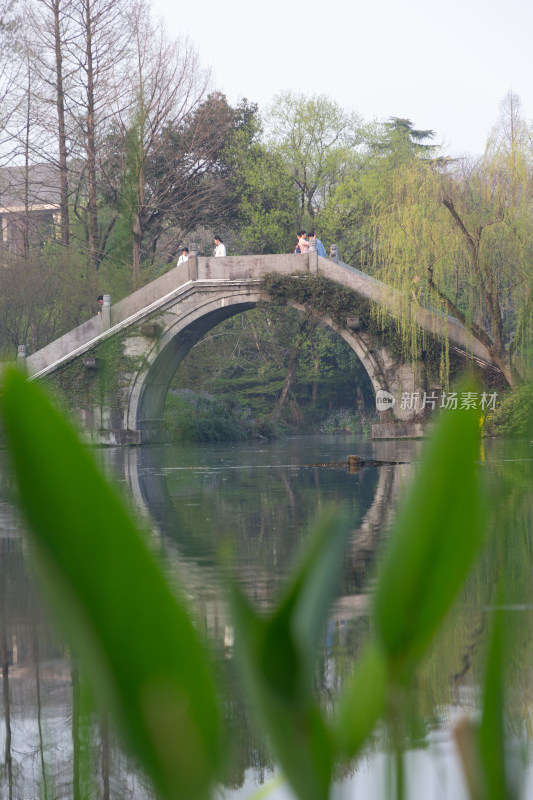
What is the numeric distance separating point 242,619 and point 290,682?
20 mm

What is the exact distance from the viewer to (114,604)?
22 cm

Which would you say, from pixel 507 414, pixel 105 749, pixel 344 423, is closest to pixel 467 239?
pixel 507 414

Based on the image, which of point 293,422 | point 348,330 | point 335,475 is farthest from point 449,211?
point 293,422

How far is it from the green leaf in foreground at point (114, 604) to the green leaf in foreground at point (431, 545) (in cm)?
5

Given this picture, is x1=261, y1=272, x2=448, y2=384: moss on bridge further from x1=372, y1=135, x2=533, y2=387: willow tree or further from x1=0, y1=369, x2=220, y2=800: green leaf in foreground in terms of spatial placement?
x1=0, y1=369, x2=220, y2=800: green leaf in foreground

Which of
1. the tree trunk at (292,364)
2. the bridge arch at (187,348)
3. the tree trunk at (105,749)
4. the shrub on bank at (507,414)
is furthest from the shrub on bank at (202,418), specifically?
the tree trunk at (105,749)

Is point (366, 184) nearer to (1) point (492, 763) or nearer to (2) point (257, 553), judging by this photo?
(2) point (257, 553)

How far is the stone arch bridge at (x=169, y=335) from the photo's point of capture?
22.3m

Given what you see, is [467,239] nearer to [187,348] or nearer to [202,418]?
[202,418]

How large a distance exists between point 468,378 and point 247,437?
27064 millimetres

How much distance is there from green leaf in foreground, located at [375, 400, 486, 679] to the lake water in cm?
2

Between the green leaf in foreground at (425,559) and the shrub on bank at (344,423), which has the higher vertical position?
the green leaf in foreground at (425,559)

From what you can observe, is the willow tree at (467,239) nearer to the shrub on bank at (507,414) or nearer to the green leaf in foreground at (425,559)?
the shrub on bank at (507,414)

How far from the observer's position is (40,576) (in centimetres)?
21
